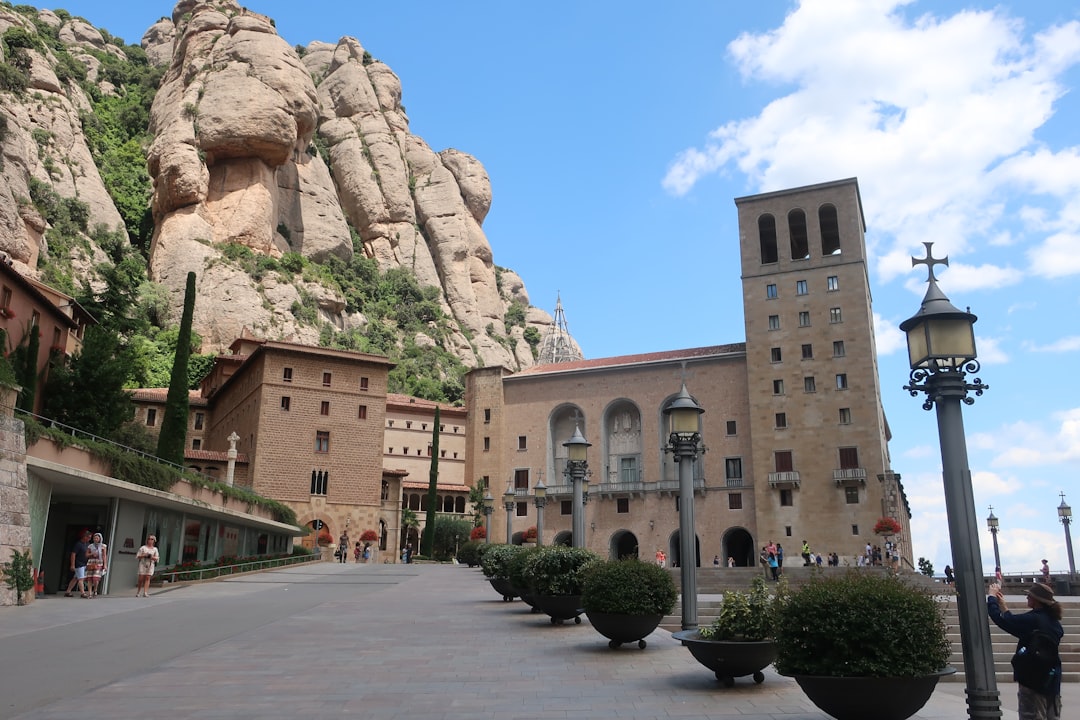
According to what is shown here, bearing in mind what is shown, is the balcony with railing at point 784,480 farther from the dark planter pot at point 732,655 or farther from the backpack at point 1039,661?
the backpack at point 1039,661

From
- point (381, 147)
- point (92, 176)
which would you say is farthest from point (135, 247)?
point (381, 147)

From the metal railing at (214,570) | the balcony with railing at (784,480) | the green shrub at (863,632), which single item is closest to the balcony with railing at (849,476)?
the balcony with railing at (784,480)

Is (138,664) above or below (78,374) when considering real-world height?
below

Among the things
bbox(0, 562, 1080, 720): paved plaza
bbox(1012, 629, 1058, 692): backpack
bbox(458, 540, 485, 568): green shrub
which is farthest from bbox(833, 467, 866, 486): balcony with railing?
bbox(1012, 629, 1058, 692): backpack

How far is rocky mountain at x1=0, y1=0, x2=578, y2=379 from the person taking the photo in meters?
63.2

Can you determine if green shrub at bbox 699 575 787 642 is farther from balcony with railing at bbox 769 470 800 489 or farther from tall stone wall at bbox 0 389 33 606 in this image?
balcony with railing at bbox 769 470 800 489

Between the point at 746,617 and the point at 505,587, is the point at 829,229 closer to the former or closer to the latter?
the point at 505,587

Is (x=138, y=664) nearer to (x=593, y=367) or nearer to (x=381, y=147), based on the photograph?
(x=593, y=367)

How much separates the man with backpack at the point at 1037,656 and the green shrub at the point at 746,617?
2420 mm

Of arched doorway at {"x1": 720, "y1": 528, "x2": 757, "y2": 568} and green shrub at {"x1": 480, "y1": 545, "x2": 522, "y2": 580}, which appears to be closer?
green shrub at {"x1": 480, "y1": 545, "x2": 522, "y2": 580}

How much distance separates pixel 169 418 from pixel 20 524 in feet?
57.8

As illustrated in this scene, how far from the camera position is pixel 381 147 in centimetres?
9900

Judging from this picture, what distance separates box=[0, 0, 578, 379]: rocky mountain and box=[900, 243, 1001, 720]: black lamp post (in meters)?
48.0

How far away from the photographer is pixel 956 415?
6125 millimetres
